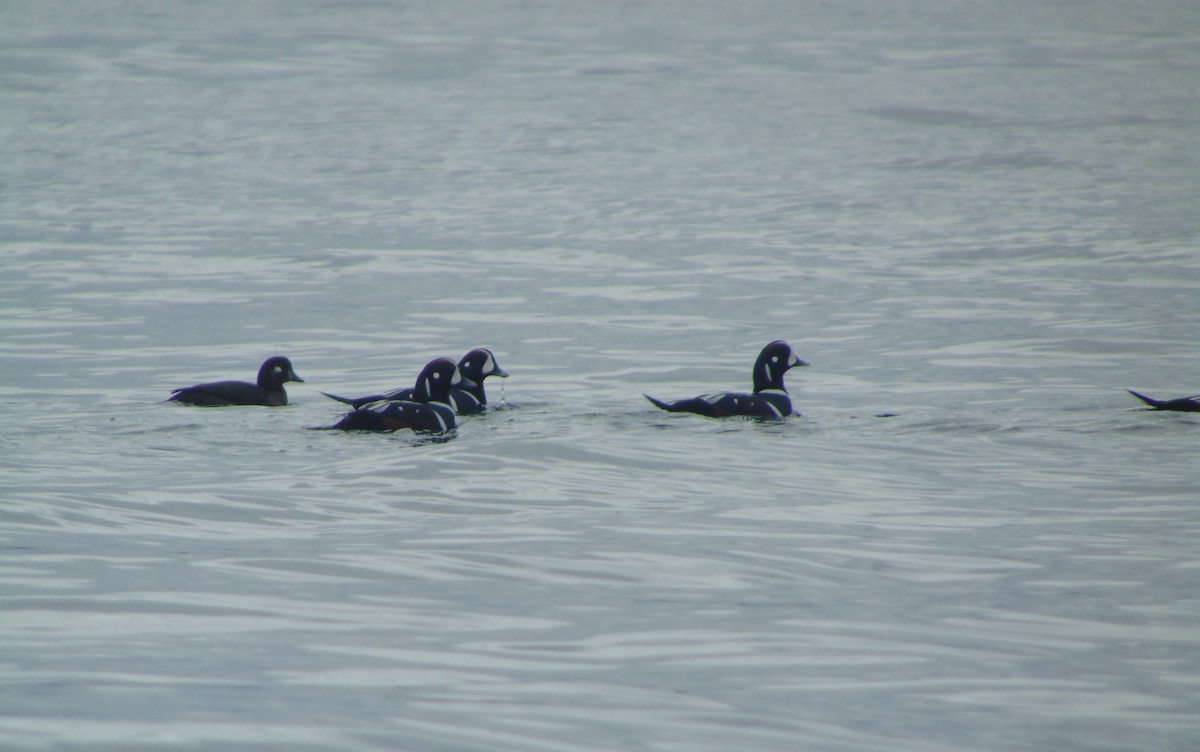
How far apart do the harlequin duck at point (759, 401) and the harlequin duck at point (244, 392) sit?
10.3ft

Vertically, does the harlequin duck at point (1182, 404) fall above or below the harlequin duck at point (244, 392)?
below

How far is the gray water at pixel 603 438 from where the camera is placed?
5.92m

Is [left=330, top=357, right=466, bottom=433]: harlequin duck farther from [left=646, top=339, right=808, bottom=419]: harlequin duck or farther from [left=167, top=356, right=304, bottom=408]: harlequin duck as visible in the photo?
[left=646, top=339, right=808, bottom=419]: harlequin duck

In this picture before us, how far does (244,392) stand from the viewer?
1300cm

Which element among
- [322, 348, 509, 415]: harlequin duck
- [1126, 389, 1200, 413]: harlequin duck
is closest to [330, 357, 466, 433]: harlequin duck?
[322, 348, 509, 415]: harlequin duck

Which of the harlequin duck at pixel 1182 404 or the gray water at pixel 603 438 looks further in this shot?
the harlequin duck at pixel 1182 404

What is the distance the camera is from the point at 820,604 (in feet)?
23.6

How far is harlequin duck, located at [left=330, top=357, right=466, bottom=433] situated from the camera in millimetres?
11680

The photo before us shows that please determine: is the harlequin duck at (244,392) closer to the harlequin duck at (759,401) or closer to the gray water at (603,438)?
the gray water at (603,438)

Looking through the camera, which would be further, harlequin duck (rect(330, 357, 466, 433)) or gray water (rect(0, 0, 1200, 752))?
harlequin duck (rect(330, 357, 466, 433))

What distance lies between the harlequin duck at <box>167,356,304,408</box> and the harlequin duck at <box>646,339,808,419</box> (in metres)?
3.14

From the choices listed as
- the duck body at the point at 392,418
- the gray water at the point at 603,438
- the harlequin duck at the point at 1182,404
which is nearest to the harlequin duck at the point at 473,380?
the gray water at the point at 603,438

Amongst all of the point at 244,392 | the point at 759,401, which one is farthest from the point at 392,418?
the point at 759,401

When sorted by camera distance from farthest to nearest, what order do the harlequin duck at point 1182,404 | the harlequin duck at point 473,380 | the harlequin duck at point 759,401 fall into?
1. the harlequin duck at point 473,380
2. the harlequin duck at point 759,401
3. the harlequin duck at point 1182,404
